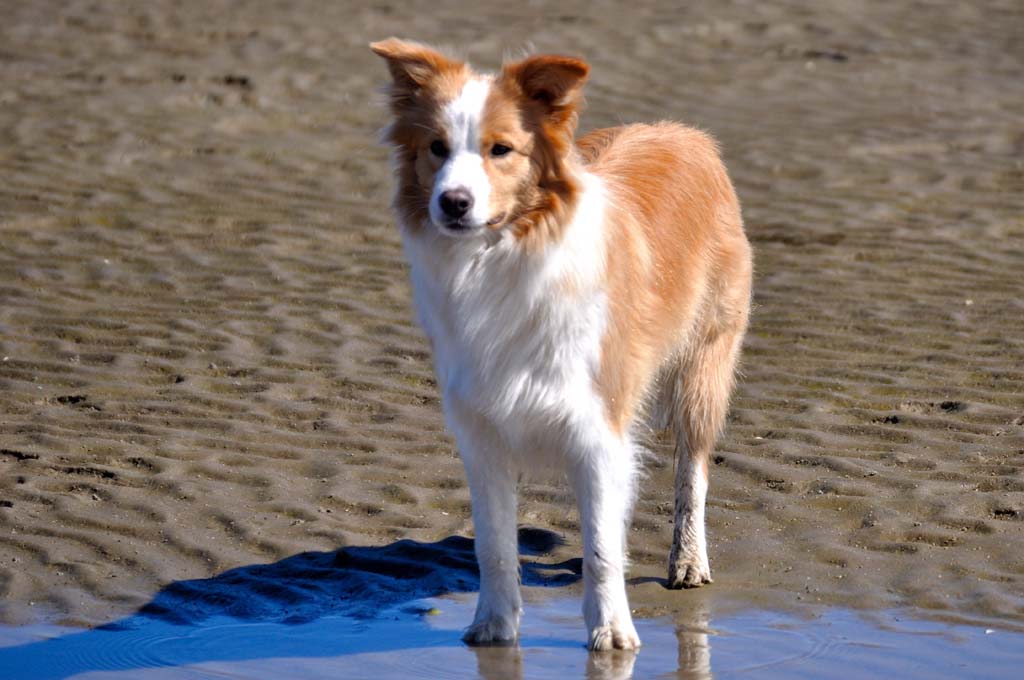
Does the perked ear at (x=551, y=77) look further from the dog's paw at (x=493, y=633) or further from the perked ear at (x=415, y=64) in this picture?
the dog's paw at (x=493, y=633)

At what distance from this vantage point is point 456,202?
16.3ft

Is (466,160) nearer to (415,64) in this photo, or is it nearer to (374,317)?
(415,64)

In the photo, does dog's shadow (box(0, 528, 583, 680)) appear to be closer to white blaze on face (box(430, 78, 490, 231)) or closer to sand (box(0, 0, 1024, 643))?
sand (box(0, 0, 1024, 643))

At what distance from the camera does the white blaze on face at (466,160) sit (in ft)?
16.4

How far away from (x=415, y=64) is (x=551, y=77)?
478mm

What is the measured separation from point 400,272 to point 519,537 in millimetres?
3838

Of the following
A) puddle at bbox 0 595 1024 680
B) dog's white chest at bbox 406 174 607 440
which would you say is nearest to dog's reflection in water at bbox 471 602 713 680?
puddle at bbox 0 595 1024 680

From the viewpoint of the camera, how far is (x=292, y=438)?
7.59m

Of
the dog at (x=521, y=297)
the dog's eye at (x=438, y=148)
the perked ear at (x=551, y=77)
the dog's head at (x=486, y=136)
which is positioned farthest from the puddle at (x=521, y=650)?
the perked ear at (x=551, y=77)

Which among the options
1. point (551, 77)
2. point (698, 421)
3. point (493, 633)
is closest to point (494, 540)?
point (493, 633)

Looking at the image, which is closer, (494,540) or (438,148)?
(438,148)

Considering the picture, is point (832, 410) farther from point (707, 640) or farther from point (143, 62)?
point (143, 62)

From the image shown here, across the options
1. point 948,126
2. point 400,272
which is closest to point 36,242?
point 400,272

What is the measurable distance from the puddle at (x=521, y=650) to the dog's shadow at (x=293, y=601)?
1 centimetres
